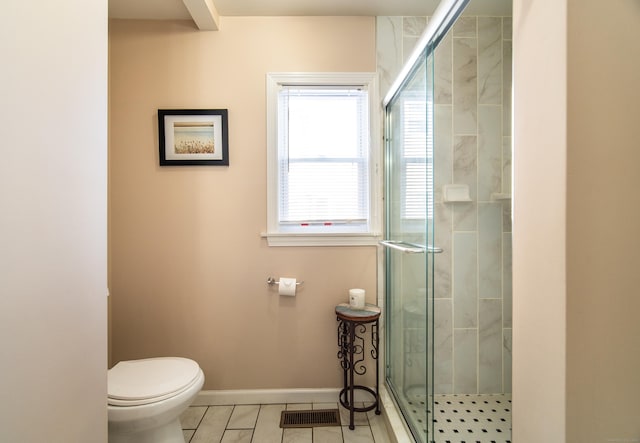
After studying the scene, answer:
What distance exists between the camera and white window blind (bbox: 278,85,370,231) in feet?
6.28

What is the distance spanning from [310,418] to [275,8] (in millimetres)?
2489

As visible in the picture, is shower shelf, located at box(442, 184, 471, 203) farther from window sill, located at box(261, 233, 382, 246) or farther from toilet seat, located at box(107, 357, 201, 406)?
toilet seat, located at box(107, 357, 201, 406)

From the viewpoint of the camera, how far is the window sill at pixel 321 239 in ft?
6.19

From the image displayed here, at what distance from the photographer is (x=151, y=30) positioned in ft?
6.14

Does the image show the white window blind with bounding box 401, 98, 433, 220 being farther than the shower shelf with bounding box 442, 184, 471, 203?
No
